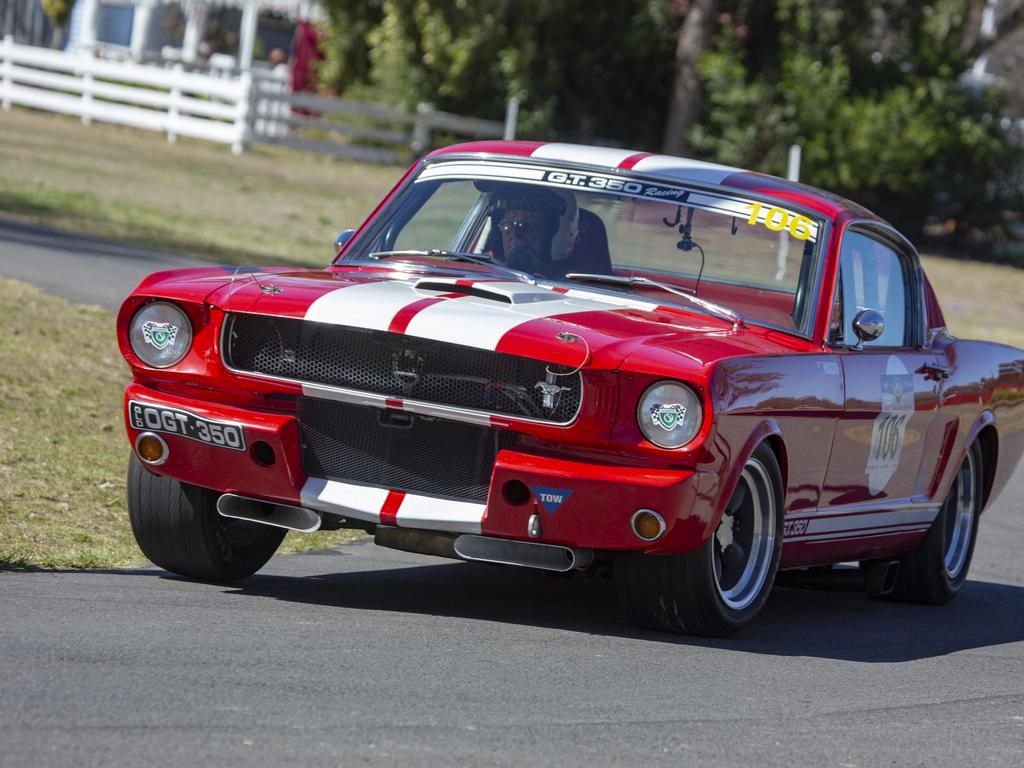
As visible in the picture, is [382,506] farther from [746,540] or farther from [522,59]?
[522,59]

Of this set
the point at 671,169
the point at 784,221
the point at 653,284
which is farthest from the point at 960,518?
the point at 653,284

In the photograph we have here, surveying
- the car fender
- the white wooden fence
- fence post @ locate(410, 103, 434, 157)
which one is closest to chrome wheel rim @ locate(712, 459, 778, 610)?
the car fender

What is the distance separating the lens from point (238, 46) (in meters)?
47.9

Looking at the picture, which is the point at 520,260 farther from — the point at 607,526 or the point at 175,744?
the point at 175,744

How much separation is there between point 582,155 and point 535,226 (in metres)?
0.46

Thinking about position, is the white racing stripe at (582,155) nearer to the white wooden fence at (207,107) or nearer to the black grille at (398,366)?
the black grille at (398,366)

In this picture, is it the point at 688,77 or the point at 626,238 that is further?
the point at 688,77

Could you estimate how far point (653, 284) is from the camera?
244 inches

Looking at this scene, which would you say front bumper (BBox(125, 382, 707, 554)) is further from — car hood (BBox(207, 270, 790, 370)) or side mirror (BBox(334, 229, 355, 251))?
side mirror (BBox(334, 229, 355, 251))

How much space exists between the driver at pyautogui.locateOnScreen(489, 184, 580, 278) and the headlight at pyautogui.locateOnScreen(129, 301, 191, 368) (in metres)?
1.26

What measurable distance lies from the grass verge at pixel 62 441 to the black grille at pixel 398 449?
1.25 m

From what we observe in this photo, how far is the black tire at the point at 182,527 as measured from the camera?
19.1ft

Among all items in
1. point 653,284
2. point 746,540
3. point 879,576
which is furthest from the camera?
point 879,576

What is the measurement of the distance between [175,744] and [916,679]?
8.75 feet
